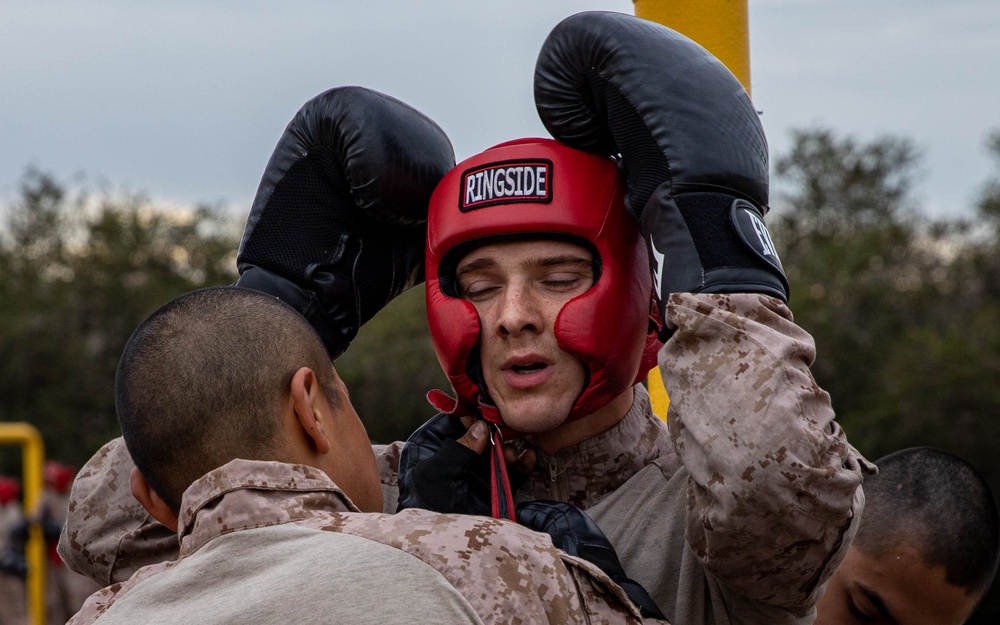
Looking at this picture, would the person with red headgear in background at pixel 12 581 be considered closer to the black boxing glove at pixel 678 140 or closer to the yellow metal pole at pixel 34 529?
the yellow metal pole at pixel 34 529

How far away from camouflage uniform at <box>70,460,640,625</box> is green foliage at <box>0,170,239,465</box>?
21421mm

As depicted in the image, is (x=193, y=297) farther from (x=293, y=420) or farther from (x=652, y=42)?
(x=652, y=42)

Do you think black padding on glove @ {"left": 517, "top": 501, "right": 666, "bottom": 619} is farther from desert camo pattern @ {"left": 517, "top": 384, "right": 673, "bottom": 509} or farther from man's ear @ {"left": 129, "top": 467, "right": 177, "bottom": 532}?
man's ear @ {"left": 129, "top": 467, "right": 177, "bottom": 532}

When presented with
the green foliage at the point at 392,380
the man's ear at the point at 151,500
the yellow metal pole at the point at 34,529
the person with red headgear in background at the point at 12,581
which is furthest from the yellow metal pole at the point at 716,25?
the green foliage at the point at 392,380

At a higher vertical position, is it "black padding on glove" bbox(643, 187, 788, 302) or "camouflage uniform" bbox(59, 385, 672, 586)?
"black padding on glove" bbox(643, 187, 788, 302)

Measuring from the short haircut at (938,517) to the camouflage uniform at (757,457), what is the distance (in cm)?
155

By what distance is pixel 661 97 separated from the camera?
9.99 ft

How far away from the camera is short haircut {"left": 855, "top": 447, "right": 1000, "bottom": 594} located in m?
4.32

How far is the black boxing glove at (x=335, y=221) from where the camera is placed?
11.9 feet

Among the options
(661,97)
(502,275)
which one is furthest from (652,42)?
(502,275)

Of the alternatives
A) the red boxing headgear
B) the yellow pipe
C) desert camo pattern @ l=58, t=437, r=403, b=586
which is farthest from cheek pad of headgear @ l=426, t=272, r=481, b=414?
the yellow pipe

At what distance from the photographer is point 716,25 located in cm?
373

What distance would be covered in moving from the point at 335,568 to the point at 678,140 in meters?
1.47

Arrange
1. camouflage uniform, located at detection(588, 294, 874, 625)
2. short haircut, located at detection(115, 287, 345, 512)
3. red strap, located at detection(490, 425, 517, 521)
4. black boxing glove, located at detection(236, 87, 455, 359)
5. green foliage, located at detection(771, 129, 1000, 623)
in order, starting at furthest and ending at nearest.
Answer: green foliage, located at detection(771, 129, 1000, 623) < black boxing glove, located at detection(236, 87, 455, 359) < red strap, located at detection(490, 425, 517, 521) < camouflage uniform, located at detection(588, 294, 874, 625) < short haircut, located at detection(115, 287, 345, 512)
